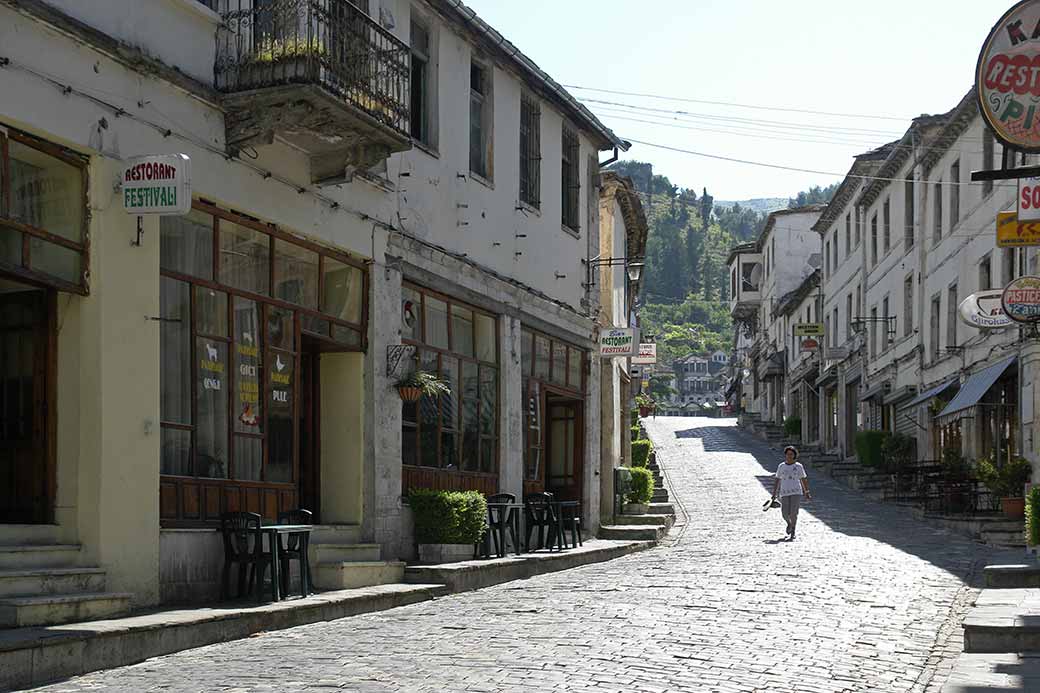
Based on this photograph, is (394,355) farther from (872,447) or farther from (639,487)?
(872,447)

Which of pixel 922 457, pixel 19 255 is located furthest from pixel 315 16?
pixel 922 457

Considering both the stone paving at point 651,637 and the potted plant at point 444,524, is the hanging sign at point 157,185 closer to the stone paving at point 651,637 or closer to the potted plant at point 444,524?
the stone paving at point 651,637

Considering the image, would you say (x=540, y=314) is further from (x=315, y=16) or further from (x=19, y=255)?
(x=19, y=255)

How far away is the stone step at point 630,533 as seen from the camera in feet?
82.5

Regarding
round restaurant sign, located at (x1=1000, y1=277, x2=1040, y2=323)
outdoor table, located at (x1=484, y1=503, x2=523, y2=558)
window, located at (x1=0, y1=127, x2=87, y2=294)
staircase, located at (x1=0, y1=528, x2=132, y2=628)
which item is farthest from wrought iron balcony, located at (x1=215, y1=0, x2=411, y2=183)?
round restaurant sign, located at (x1=1000, y1=277, x2=1040, y2=323)

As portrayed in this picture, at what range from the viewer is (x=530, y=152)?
75.9ft

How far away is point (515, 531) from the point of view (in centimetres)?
2022

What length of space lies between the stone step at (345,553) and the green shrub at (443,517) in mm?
1113

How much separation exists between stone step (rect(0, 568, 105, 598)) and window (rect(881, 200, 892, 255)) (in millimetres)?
33892

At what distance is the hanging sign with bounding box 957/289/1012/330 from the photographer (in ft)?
83.7

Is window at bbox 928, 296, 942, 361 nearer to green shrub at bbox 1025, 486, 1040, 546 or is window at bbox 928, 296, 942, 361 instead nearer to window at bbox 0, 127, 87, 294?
green shrub at bbox 1025, 486, 1040, 546

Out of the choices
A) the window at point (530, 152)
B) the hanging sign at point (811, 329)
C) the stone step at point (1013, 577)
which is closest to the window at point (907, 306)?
the hanging sign at point (811, 329)

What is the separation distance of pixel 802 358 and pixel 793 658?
52859mm

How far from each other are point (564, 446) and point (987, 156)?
12130 mm
